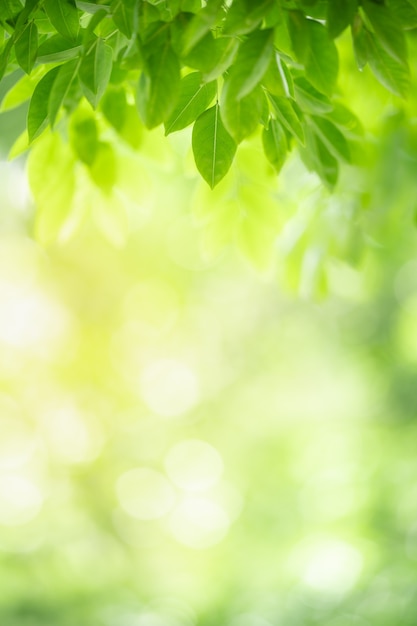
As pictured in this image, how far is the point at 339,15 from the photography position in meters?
0.57

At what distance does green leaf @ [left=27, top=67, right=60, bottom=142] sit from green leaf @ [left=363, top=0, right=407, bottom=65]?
315 mm

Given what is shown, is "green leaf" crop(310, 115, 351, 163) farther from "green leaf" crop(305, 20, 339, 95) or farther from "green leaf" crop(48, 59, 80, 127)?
"green leaf" crop(48, 59, 80, 127)

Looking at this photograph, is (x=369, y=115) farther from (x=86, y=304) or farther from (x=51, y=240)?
(x=86, y=304)

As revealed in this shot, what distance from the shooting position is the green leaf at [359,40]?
60 centimetres

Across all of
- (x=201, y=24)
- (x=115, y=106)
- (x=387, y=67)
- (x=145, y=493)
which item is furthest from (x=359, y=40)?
(x=145, y=493)

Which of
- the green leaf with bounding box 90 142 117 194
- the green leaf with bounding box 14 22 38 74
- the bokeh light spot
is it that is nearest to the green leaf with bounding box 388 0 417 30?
the green leaf with bounding box 14 22 38 74

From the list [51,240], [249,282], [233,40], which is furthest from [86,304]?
[233,40]

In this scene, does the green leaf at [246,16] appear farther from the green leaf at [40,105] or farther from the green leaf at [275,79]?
the green leaf at [40,105]

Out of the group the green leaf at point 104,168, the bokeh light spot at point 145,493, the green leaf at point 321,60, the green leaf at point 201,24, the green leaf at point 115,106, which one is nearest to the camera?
the green leaf at point 201,24

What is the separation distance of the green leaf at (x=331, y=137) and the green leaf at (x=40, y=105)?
30 centimetres

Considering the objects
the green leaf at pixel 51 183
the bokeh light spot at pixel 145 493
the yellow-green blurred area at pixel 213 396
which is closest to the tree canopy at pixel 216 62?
the green leaf at pixel 51 183

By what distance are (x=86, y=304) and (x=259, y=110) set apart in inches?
185

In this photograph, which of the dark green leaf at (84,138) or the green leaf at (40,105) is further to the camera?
the dark green leaf at (84,138)

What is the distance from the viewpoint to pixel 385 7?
57 centimetres
